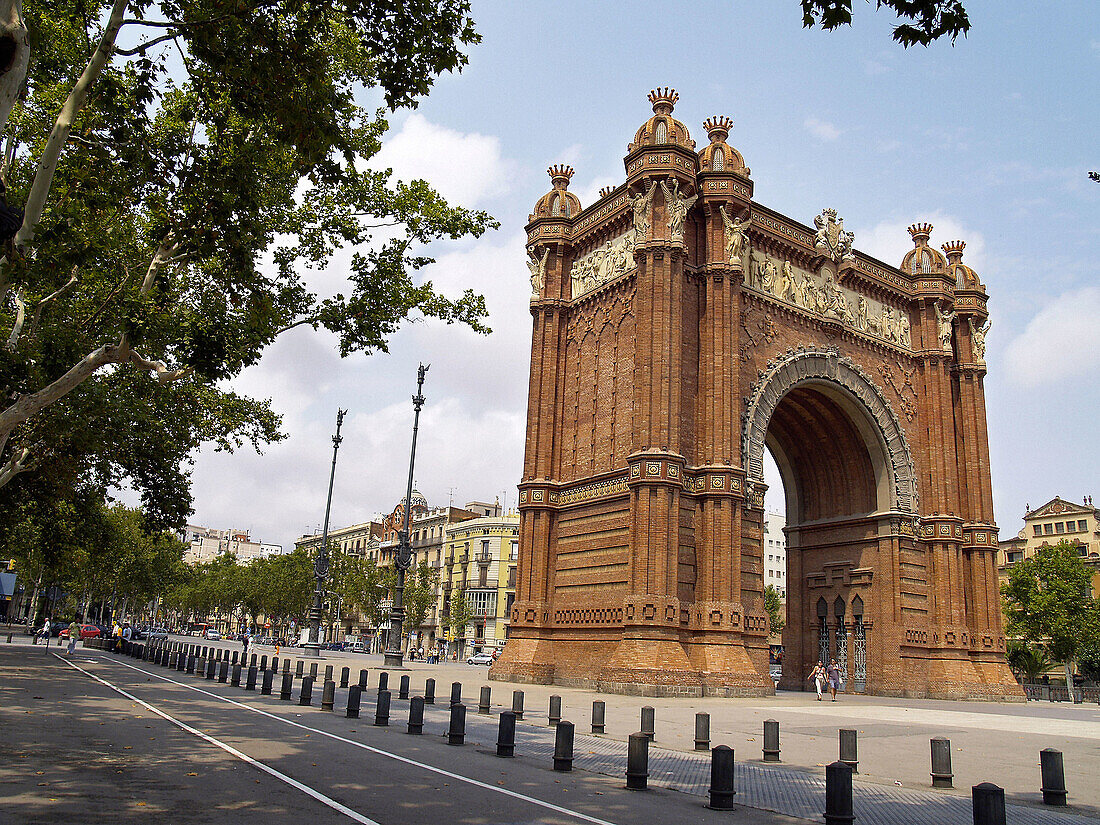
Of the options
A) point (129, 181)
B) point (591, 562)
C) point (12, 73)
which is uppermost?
point (129, 181)

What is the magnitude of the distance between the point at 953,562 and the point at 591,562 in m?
18.3

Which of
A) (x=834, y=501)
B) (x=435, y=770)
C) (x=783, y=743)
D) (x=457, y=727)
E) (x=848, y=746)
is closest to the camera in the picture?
(x=435, y=770)

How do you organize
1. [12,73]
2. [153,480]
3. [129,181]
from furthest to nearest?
[153,480] → [129,181] → [12,73]

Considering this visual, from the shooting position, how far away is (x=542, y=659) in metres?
31.1

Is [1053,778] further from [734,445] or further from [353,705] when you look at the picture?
[734,445]

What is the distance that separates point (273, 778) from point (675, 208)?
25317 millimetres

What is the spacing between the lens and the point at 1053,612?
185ft

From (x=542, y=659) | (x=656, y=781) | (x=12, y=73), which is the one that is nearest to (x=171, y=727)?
(x=656, y=781)

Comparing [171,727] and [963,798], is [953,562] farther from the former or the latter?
[171,727]

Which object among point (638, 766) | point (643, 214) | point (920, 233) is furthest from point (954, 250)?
point (638, 766)

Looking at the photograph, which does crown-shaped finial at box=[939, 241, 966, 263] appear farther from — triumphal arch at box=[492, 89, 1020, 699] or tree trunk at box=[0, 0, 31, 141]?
tree trunk at box=[0, 0, 31, 141]

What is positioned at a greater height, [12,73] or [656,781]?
[12,73]

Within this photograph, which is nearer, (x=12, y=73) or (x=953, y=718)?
(x=12, y=73)

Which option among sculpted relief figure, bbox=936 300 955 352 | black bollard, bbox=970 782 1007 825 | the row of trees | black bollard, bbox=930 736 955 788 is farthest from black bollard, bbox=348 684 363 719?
the row of trees
